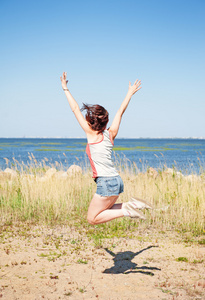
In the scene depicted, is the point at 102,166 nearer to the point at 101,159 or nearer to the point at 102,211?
the point at 101,159

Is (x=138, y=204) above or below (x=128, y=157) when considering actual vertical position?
above

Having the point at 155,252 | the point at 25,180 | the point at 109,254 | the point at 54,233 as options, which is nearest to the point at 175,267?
the point at 155,252

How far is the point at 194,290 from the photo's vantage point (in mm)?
4199

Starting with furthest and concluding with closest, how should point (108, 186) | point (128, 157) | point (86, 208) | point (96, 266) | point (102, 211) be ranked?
point (128, 157)
point (86, 208)
point (96, 266)
point (102, 211)
point (108, 186)

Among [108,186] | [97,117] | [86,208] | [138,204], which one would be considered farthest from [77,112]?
[86,208]

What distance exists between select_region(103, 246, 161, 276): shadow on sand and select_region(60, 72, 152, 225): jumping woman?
1.32 metres

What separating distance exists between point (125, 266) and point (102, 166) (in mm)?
2213

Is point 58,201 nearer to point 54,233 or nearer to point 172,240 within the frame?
point 54,233

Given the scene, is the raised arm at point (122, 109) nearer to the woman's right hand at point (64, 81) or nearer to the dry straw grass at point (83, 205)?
the woman's right hand at point (64, 81)

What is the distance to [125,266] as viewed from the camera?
5137mm

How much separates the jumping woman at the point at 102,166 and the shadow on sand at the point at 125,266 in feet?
4.32

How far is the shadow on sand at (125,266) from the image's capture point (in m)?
4.90

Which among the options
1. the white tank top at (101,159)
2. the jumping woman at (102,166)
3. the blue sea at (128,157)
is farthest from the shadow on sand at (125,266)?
the blue sea at (128,157)

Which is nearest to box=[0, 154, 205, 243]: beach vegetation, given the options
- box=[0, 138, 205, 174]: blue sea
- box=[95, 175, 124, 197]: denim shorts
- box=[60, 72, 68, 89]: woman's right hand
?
box=[0, 138, 205, 174]: blue sea
